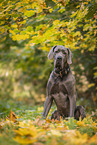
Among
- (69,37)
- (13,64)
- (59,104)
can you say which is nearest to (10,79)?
(13,64)

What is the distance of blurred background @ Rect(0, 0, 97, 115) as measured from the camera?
4.26 metres

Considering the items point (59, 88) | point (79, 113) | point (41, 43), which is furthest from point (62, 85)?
point (41, 43)

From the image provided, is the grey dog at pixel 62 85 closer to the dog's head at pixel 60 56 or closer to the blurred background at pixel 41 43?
the dog's head at pixel 60 56

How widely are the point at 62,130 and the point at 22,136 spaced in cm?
60

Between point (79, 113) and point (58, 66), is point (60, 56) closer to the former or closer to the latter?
point (58, 66)

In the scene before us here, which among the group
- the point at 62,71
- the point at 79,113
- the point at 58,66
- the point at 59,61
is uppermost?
the point at 59,61

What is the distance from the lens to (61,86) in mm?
3684

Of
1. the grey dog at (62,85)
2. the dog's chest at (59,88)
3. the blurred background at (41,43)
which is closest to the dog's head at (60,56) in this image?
the grey dog at (62,85)

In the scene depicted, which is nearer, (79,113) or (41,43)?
(79,113)

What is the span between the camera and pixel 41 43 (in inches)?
208

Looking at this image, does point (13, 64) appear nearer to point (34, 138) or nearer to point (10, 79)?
point (10, 79)

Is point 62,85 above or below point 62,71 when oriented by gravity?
below

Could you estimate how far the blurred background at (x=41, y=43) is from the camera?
426cm

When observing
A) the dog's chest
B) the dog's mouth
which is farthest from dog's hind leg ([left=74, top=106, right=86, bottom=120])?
the dog's mouth
